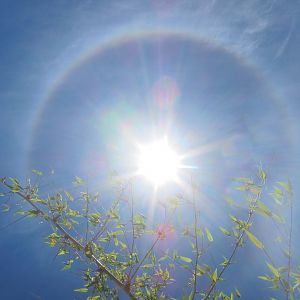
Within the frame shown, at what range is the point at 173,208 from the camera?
191 inches

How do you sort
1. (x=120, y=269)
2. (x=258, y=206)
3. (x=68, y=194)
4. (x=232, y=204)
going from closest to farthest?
(x=258, y=206), (x=232, y=204), (x=120, y=269), (x=68, y=194)

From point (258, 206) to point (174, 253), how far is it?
5.17 ft

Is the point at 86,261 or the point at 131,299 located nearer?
the point at 131,299

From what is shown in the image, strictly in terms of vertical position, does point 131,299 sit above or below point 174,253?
below

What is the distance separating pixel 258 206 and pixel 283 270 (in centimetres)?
80

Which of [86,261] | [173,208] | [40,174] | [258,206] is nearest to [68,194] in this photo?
[40,174]

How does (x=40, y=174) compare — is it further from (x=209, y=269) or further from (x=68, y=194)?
(x=209, y=269)

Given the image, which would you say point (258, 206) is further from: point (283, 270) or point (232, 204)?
point (283, 270)

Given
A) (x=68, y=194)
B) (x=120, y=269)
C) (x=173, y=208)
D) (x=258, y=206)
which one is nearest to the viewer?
(x=258, y=206)

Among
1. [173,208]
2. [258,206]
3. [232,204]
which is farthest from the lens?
[173,208]

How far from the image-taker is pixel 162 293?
523 cm

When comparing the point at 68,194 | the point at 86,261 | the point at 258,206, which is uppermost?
the point at 68,194

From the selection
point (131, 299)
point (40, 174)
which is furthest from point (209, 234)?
point (40, 174)

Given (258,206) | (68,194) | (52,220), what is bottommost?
(52,220)
